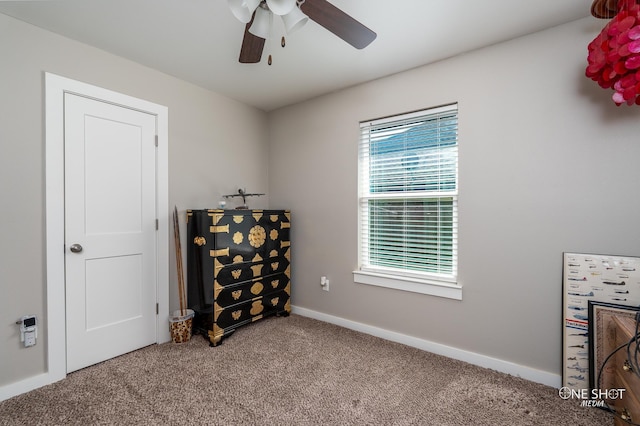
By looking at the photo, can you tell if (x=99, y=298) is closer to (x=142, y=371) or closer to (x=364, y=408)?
(x=142, y=371)

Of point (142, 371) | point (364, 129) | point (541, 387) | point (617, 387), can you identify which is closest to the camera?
point (617, 387)

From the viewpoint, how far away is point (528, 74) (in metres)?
2.08

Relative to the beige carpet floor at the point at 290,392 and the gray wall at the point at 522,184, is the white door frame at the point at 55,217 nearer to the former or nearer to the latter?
the beige carpet floor at the point at 290,392

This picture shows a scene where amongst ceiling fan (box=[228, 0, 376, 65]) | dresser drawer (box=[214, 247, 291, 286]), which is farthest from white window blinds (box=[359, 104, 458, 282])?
ceiling fan (box=[228, 0, 376, 65])

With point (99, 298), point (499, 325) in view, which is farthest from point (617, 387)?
point (99, 298)

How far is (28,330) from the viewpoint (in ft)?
6.48

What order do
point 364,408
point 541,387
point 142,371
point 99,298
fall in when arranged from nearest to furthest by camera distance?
point 364,408 < point 541,387 < point 142,371 < point 99,298

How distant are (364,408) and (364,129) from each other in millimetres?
2370

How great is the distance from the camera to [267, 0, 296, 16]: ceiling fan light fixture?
127 centimetres

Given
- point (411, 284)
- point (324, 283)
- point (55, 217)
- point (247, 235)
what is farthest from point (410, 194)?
point (55, 217)

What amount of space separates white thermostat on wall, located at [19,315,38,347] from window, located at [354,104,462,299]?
2.53m

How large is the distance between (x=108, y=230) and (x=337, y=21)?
2.34 metres

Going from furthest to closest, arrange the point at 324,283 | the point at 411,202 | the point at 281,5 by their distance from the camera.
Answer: the point at 324,283
the point at 411,202
the point at 281,5

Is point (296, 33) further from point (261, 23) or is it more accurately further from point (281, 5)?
point (281, 5)
